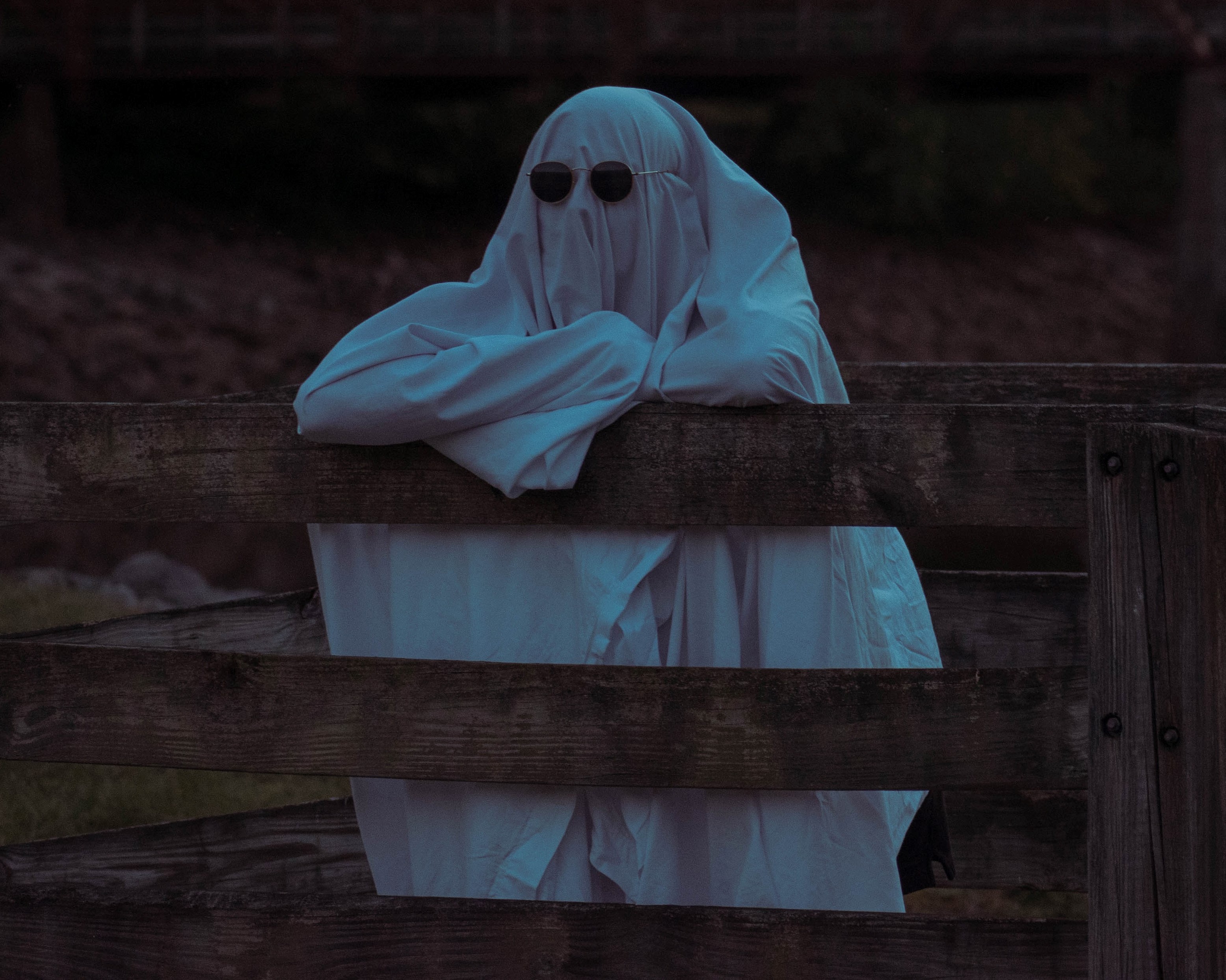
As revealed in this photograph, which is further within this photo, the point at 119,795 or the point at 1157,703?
the point at 119,795

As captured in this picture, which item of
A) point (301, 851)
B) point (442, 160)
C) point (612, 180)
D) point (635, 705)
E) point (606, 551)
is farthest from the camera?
point (442, 160)

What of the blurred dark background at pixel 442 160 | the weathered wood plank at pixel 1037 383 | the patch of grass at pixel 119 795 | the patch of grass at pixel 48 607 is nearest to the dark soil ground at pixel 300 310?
the blurred dark background at pixel 442 160

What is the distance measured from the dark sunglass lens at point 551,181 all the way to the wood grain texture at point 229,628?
1.05m

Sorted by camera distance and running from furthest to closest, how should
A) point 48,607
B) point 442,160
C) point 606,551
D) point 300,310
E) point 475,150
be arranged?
point 475,150, point 442,160, point 300,310, point 48,607, point 606,551

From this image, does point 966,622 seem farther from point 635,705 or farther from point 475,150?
point 475,150

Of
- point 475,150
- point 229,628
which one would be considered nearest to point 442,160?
point 475,150

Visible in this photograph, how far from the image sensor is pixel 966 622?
3.08 metres

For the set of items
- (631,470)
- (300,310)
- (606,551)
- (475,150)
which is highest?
(475,150)

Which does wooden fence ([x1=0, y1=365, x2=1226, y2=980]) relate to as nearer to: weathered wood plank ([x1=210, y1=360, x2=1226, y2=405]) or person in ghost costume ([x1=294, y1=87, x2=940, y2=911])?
person in ghost costume ([x1=294, y1=87, x2=940, y2=911])

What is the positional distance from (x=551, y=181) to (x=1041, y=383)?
1249 mm

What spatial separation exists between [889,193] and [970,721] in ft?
61.8

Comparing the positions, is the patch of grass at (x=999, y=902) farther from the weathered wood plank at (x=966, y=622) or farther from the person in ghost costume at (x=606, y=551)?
the person in ghost costume at (x=606, y=551)

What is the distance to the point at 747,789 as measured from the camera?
193cm

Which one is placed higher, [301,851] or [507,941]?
[507,941]
